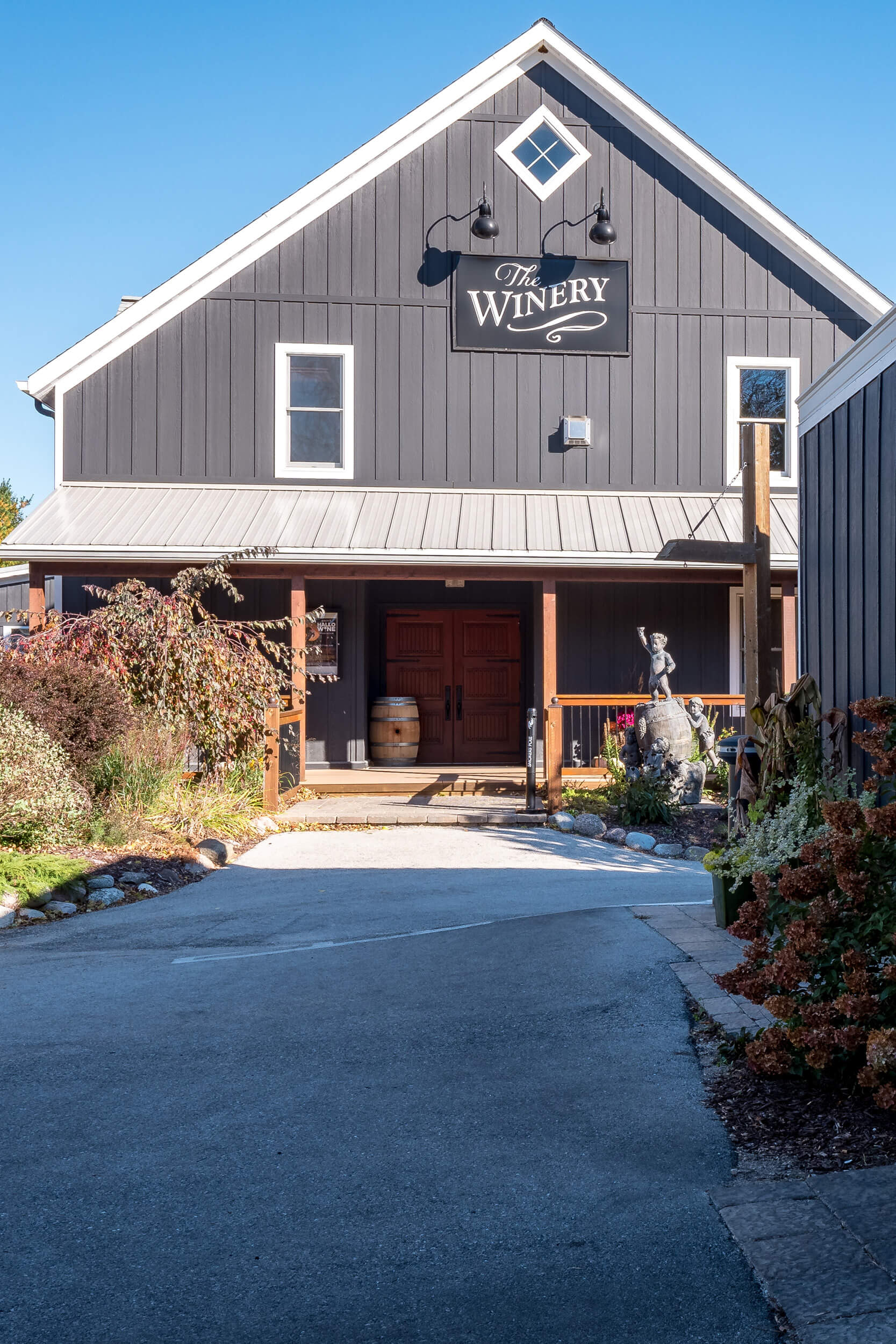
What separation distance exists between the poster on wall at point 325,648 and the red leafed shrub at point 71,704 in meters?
4.62

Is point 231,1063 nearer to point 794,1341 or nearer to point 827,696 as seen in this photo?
point 794,1341

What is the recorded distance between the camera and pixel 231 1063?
173 inches

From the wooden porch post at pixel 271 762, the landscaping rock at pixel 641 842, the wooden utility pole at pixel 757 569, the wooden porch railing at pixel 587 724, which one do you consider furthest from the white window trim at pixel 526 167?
the landscaping rock at pixel 641 842

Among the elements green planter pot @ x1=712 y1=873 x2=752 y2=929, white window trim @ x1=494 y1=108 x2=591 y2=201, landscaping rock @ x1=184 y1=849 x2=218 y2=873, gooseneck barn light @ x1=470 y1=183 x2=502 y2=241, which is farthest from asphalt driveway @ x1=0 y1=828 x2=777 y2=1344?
white window trim @ x1=494 y1=108 x2=591 y2=201

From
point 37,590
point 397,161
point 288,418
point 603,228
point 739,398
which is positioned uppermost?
point 397,161

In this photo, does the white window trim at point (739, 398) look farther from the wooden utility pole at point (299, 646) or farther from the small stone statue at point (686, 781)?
the wooden utility pole at point (299, 646)

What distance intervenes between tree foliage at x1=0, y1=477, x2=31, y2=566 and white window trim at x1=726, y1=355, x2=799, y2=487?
20.3m

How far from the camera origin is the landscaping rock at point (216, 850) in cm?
945

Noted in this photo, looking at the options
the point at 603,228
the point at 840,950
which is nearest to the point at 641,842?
the point at 840,950

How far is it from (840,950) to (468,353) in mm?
11887

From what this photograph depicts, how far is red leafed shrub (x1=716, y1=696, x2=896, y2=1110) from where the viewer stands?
11.5ft

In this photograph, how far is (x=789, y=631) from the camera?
13.1 meters

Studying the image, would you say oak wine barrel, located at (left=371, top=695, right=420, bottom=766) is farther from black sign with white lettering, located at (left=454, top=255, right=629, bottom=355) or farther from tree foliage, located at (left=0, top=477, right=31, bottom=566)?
tree foliage, located at (left=0, top=477, right=31, bottom=566)

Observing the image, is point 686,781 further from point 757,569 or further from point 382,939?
point 382,939
